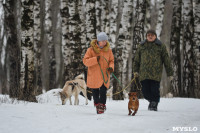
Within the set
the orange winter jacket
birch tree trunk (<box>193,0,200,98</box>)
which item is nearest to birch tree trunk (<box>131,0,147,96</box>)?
birch tree trunk (<box>193,0,200,98</box>)

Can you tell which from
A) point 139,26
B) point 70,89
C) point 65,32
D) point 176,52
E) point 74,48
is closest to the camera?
point 70,89

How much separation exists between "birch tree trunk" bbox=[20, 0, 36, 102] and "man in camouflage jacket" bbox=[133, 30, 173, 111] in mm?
3730

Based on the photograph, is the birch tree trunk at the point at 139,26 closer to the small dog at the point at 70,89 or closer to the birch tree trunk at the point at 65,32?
the birch tree trunk at the point at 65,32

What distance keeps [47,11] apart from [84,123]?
15053mm

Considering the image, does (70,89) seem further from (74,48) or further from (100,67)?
(100,67)

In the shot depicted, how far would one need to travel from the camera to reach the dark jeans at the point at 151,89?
6.31 metres

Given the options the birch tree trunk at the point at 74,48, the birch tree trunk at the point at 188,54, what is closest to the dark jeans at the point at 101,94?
the birch tree trunk at the point at 74,48

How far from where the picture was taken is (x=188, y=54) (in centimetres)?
1047

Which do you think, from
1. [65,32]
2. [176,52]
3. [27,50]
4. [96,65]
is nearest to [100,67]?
[96,65]

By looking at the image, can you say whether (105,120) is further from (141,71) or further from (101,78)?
(141,71)

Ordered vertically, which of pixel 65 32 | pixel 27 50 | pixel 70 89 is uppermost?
pixel 65 32

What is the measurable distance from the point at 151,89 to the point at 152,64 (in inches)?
24.8

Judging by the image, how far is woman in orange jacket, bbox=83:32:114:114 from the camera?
215 inches

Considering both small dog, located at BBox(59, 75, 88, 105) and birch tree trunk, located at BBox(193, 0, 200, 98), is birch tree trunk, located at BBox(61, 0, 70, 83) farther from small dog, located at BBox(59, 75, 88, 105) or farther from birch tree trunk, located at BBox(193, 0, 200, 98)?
birch tree trunk, located at BBox(193, 0, 200, 98)
